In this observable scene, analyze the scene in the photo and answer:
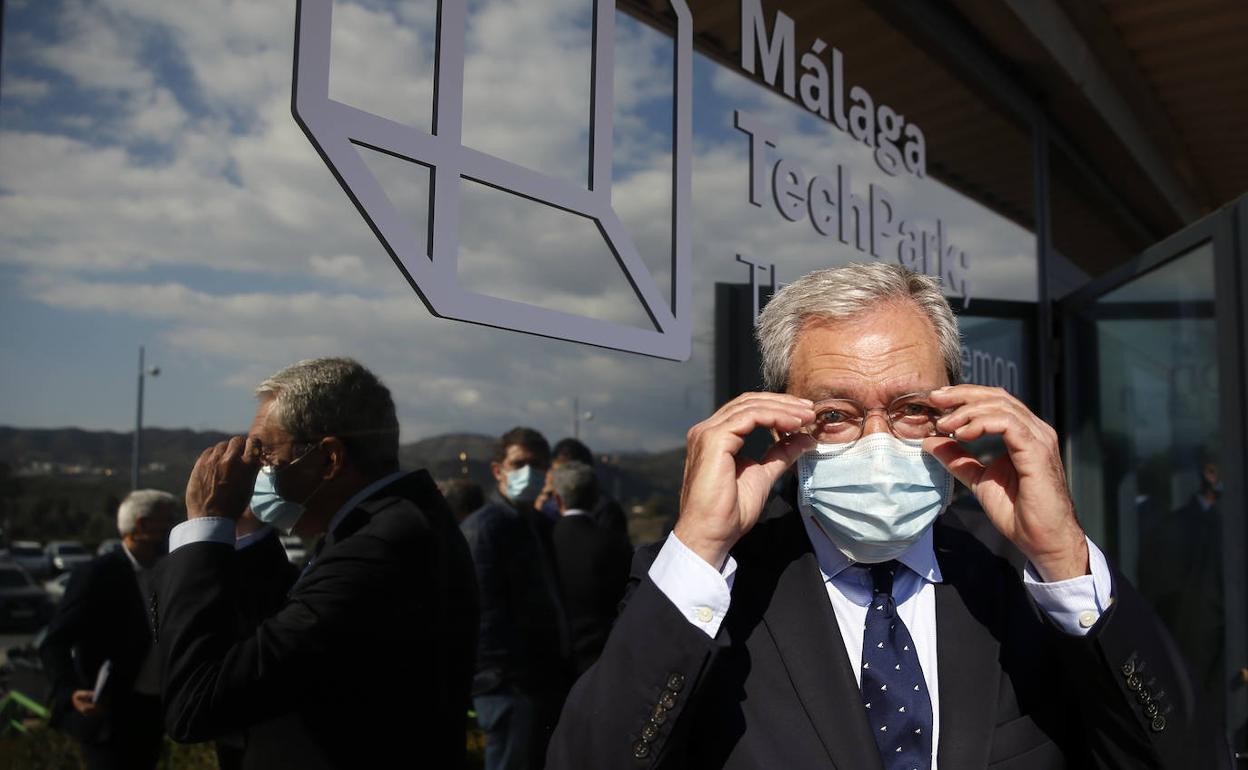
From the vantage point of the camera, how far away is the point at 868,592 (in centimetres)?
163

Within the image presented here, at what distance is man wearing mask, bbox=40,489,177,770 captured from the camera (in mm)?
1725

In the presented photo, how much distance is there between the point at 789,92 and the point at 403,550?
2122 millimetres

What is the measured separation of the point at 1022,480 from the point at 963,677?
12.3 inches

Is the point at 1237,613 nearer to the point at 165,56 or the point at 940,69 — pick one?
the point at 940,69

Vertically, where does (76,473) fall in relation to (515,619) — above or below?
above

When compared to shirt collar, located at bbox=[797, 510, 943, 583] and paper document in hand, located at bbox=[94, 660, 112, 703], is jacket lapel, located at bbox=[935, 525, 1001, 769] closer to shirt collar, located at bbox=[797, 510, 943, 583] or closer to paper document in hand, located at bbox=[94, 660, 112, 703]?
shirt collar, located at bbox=[797, 510, 943, 583]

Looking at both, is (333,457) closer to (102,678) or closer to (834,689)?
(102,678)

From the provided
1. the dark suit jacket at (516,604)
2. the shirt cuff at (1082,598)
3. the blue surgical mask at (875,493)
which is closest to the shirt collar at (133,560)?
the dark suit jacket at (516,604)

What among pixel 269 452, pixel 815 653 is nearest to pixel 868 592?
pixel 815 653

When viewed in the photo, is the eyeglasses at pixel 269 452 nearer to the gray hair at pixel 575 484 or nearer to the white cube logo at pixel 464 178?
the white cube logo at pixel 464 178

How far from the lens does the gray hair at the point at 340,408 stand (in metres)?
1.96

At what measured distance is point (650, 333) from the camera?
2.75 metres

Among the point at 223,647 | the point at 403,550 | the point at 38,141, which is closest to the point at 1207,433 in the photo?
the point at 403,550

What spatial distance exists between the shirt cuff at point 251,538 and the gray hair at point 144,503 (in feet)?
0.42
